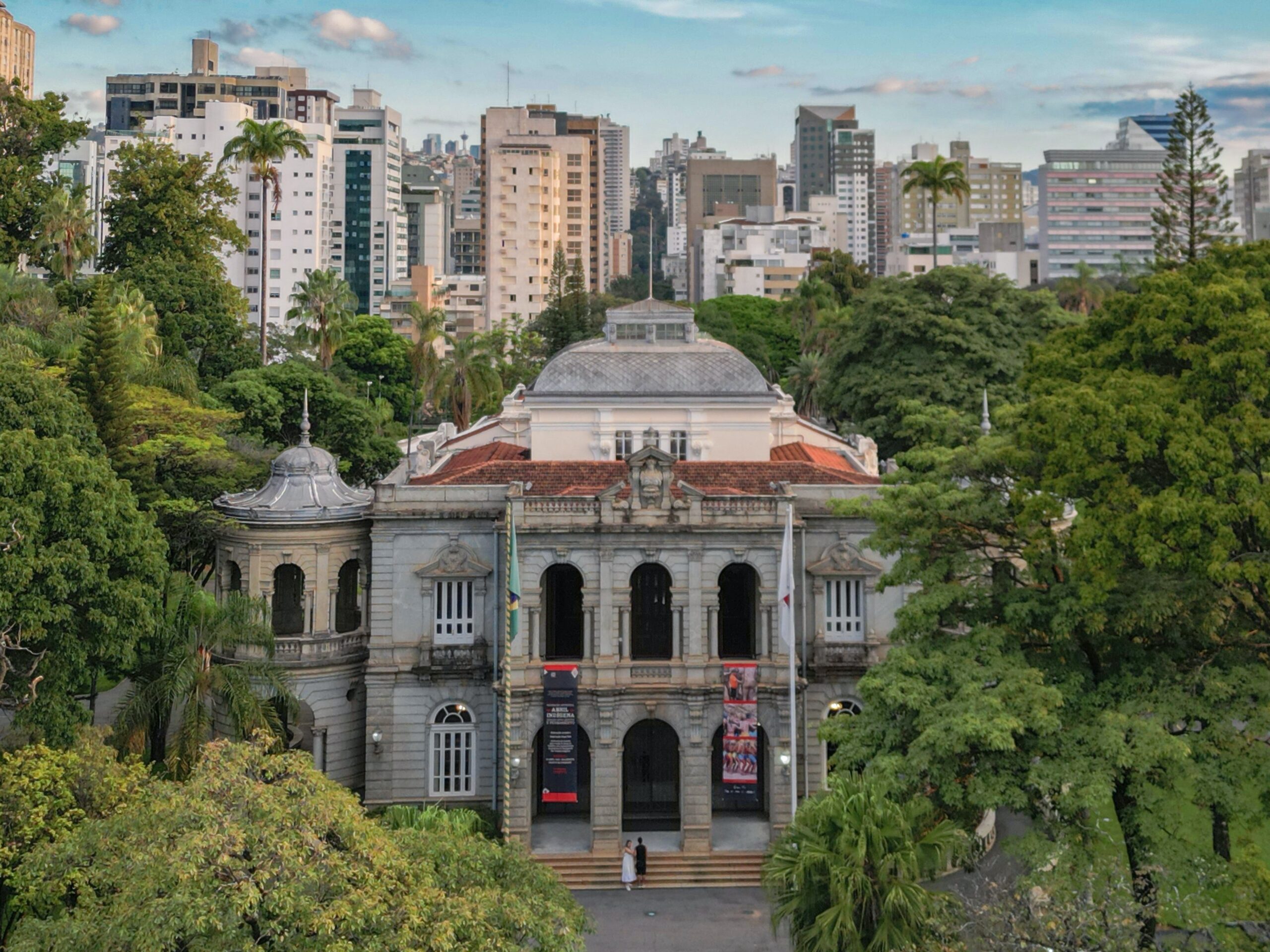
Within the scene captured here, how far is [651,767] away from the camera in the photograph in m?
41.0

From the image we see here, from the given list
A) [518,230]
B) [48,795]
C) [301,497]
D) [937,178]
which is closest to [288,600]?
[301,497]

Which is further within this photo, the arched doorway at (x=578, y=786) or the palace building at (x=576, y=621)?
the arched doorway at (x=578, y=786)

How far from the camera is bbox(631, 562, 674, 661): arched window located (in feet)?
135

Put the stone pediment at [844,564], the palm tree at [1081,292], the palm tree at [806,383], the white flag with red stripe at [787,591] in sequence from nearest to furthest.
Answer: the white flag with red stripe at [787,591]
the stone pediment at [844,564]
the palm tree at [806,383]
the palm tree at [1081,292]

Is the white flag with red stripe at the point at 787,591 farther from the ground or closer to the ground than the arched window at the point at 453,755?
farther from the ground

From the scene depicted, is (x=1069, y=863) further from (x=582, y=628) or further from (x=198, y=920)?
(x=582, y=628)

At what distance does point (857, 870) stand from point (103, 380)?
28724 millimetres

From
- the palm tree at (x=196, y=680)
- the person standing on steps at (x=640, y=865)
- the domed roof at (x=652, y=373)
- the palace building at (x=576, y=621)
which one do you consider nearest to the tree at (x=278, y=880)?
the palm tree at (x=196, y=680)

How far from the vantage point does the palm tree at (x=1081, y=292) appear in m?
99.4

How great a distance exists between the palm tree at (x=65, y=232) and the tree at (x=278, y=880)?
50.2 m

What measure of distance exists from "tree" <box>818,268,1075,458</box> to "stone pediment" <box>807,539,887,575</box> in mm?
27699

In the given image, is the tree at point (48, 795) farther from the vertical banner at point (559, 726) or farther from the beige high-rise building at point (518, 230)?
the beige high-rise building at point (518, 230)

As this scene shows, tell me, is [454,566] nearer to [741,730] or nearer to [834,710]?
[741,730]

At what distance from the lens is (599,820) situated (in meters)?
37.7
